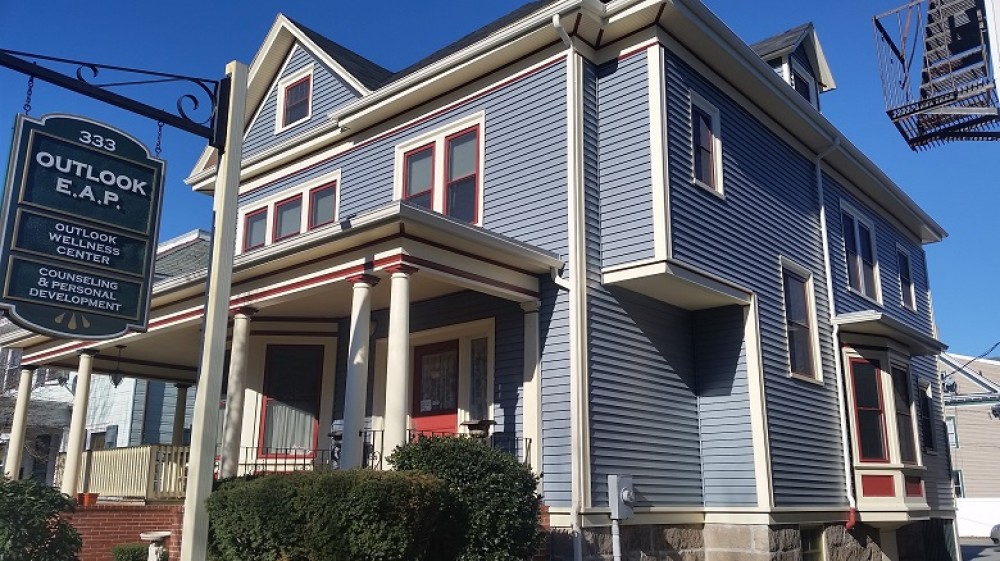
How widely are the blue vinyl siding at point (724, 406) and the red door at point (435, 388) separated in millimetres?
3636

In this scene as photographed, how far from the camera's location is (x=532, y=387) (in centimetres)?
1084

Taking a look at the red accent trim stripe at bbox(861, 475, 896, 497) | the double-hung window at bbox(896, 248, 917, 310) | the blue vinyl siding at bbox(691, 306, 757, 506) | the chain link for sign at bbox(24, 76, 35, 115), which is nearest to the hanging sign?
the chain link for sign at bbox(24, 76, 35, 115)

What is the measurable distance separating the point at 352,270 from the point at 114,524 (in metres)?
5.04

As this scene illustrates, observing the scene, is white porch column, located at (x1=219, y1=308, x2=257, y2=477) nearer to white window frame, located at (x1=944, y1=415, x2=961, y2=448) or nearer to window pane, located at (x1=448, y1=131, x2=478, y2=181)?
window pane, located at (x1=448, y1=131, x2=478, y2=181)

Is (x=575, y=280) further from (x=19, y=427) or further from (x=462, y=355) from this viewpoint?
(x=19, y=427)

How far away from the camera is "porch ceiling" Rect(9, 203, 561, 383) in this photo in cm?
982

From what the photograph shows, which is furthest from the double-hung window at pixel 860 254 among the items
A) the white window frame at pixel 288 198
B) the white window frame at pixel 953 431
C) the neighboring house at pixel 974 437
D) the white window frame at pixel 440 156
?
the white window frame at pixel 953 431

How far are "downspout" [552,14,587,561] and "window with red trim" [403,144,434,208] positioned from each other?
2.68m

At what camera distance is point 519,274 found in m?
11.0

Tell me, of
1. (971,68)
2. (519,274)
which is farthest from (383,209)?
(971,68)

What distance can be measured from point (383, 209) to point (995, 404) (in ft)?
115

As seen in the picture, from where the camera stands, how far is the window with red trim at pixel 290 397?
1389 cm

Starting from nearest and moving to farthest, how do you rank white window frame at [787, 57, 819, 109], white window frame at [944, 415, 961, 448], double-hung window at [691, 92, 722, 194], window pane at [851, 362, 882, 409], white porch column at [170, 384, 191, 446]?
double-hung window at [691, 92, 722, 194]
window pane at [851, 362, 882, 409]
white window frame at [787, 57, 819, 109]
white porch column at [170, 384, 191, 446]
white window frame at [944, 415, 961, 448]

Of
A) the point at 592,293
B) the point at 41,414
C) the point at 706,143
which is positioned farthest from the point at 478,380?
the point at 41,414
